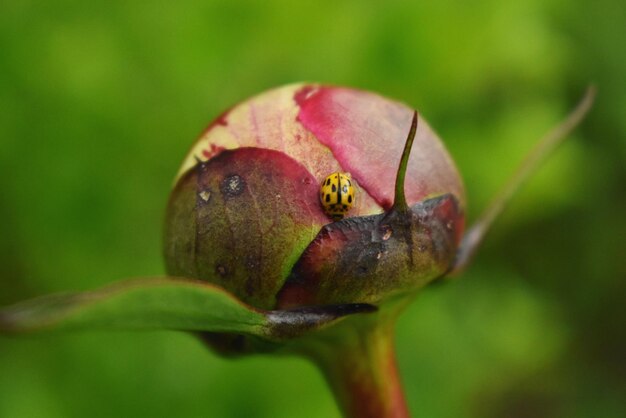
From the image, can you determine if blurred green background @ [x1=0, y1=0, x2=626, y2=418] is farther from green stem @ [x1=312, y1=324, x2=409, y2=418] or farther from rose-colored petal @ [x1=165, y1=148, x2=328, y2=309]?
rose-colored petal @ [x1=165, y1=148, x2=328, y2=309]

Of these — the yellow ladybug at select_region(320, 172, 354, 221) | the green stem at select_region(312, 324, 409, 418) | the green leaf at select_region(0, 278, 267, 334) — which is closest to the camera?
the green leaf at select_region(0, 278, 267, 334)

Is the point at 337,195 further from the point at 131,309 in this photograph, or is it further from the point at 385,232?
the point at 131,309

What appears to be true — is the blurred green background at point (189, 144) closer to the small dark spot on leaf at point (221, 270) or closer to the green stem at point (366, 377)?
the green stem at point (366, 377)

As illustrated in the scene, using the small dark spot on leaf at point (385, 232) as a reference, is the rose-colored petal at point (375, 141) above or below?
above

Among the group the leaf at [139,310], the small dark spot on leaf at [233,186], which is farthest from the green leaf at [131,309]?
the small dark spot on leaf at [233,186]

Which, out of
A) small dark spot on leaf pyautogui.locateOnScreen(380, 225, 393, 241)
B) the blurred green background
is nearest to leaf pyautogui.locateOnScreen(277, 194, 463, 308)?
small dark spot on leaf pyautogui.locateOnScreen(380, 225, 393, 241)

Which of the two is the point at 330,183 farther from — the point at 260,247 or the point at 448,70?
the point at 448,70

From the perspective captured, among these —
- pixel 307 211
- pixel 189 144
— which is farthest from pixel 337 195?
pixel 189 144
